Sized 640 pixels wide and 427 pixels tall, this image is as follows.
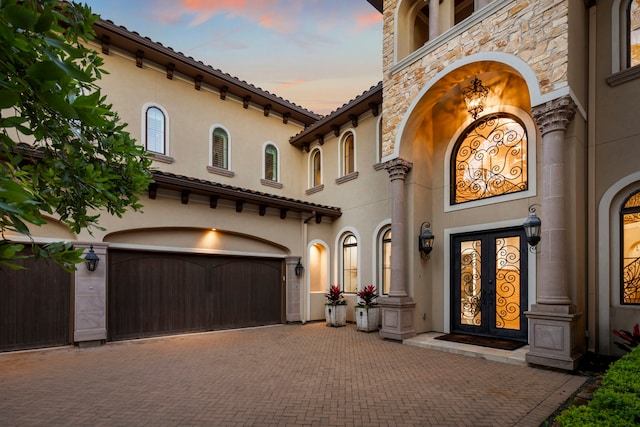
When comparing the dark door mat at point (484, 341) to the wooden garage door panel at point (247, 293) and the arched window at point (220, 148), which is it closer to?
the wooden garage door panel at point (247, 293)

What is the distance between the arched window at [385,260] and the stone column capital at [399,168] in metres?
2.17

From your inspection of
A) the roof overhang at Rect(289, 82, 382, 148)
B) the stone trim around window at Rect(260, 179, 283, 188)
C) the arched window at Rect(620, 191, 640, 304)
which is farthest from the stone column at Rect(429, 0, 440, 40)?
the stone trim around window at Rect(260, 179, 283, 188)

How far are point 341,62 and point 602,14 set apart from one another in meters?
17.3

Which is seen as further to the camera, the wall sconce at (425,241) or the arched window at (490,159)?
the wall sconce at (425,241)

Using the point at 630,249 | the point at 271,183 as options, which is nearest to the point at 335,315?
the point at 271,183

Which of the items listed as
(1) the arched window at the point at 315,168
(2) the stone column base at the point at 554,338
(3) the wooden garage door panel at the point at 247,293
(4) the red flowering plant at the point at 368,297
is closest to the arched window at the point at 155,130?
(3) the wooden garage door panel at the point at 247,293

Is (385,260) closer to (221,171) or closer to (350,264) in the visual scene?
(350,264)

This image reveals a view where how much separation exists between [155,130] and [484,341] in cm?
1085

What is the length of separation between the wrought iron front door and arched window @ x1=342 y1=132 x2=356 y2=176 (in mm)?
4861

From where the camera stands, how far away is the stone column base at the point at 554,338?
6.08 metres

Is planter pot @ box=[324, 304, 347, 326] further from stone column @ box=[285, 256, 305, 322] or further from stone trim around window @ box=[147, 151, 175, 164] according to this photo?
stone trim around window @ box=[147, 151, 175, 164]

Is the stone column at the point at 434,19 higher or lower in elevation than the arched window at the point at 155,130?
higher

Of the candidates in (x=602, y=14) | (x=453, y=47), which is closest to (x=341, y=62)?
(x=453, y=47)

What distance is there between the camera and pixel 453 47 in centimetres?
840
